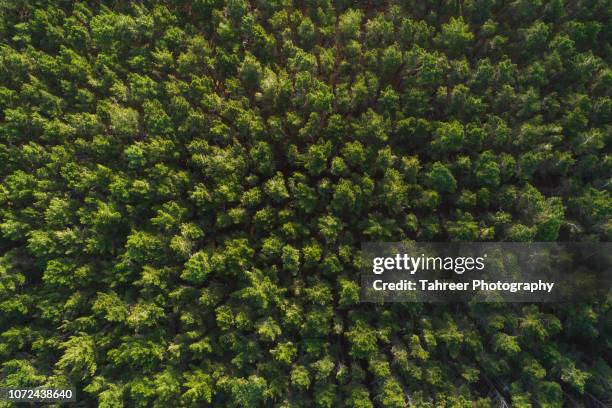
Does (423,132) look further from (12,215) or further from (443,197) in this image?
(12,215)

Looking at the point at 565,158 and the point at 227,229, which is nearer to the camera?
the point at 565,158

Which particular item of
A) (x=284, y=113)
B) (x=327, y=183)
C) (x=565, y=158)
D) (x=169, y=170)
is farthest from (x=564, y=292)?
(x=169, y=170)

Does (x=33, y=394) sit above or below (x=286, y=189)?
below

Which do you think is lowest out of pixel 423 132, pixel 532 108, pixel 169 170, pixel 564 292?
pixel 564 292

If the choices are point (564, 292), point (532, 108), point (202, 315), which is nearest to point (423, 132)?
point (532, 108)

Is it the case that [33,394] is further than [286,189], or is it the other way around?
[286,189]

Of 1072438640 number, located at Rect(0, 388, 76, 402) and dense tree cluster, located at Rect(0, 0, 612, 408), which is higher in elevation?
dense tree cluster, located at Rect(0, 0, 612, 408)

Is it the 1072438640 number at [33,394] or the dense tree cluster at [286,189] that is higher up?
the dense tree cluster at [286,189]

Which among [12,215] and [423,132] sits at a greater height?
[423,132]
